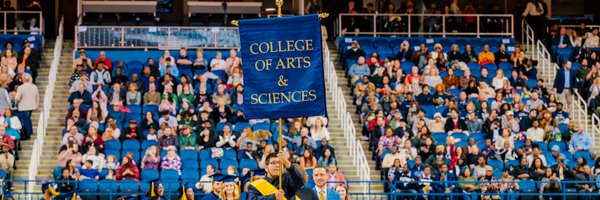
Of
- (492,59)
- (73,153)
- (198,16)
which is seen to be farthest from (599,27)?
(73,153)

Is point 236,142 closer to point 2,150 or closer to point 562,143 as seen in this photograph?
point 2,150

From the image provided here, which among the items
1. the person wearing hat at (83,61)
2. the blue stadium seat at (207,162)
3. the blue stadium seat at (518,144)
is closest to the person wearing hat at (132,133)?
the blue stadium seat at (207,162)

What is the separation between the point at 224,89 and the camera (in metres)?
33.2

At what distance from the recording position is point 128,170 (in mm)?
29219

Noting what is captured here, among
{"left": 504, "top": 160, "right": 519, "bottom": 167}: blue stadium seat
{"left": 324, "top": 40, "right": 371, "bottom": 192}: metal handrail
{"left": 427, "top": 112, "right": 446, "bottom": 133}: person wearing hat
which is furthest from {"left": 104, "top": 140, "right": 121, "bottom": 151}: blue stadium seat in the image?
{"left": 504, "top": 160, "right": 519, "bottom": 167}: blue stadium seat

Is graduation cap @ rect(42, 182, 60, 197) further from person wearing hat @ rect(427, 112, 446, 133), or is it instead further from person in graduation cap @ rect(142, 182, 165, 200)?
person wearing hat @ rect(427, 112, 446, 133)

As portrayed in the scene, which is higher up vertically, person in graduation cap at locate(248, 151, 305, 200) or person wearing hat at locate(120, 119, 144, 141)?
person wearing hat at locate(120, 119, 144, 141)

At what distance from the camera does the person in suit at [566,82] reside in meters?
35.0

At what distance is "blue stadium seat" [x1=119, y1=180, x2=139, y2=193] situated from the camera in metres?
28.7

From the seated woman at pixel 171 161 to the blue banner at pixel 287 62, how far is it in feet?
35.3

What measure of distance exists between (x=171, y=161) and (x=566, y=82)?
10.1 meters

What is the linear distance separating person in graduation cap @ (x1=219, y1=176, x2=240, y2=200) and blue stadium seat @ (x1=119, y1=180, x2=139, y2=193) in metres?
6.84

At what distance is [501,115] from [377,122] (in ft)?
9.51

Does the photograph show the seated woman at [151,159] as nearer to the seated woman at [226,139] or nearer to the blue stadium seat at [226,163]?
the blue stadium seat at [226,163]
